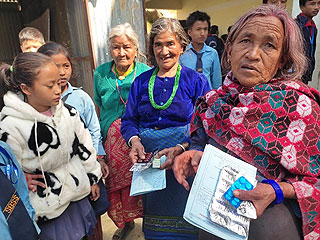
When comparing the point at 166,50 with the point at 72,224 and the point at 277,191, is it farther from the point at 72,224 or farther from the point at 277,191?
the point at 72,224

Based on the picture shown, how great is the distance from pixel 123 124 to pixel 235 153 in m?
1.04

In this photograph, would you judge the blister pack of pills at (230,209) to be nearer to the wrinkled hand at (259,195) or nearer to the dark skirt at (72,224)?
the wrinkled hand at (259,195)

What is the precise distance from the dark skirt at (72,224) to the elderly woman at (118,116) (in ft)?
1.61

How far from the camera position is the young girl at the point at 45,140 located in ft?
4.42

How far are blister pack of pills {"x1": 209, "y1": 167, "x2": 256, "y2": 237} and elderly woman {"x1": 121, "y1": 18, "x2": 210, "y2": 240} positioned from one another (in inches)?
30.0

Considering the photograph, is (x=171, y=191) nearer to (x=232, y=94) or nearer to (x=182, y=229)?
(x=182, y=229)

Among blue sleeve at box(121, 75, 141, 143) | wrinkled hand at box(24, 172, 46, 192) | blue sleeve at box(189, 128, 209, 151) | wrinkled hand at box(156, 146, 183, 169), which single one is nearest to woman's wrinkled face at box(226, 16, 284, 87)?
blue sleeve at box(189, 128, 209, 151)

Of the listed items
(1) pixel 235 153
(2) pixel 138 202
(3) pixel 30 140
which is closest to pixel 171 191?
(2) pixel 138 202

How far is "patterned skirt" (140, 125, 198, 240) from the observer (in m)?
1.78

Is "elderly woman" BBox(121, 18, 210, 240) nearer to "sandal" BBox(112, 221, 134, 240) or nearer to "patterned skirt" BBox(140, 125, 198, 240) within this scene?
"patterned skirt" BBox(140, 125, 198, 240)

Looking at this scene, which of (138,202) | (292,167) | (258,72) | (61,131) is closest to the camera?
(292,167)

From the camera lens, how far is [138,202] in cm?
224

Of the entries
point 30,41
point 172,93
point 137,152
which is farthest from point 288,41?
point 30,41

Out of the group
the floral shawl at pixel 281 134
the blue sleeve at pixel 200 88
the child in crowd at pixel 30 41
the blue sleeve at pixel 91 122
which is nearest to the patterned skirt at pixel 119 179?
the blue sleeve at pixel 91 122
